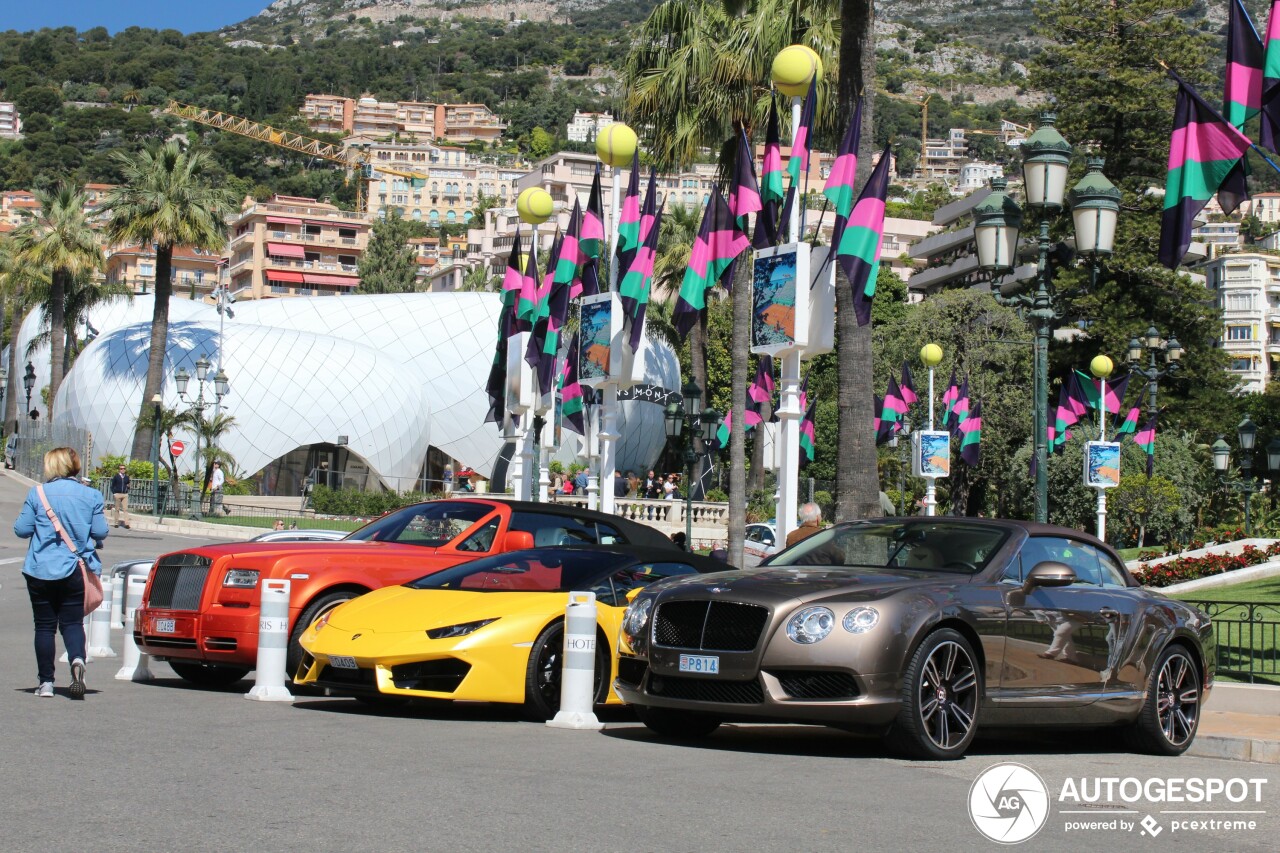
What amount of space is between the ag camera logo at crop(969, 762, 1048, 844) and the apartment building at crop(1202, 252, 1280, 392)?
11681 centimetres

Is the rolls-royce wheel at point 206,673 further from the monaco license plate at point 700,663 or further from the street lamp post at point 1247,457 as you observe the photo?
the street lamp post at point 1247,457

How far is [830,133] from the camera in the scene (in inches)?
1099

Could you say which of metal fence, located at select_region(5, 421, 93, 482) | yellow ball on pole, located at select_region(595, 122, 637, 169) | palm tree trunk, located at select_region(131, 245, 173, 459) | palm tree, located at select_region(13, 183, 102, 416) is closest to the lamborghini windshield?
yellow ball on pole, located at select_region(595, 122, 637, 169)

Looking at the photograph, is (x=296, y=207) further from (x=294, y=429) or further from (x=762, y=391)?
(x=762, y=391)

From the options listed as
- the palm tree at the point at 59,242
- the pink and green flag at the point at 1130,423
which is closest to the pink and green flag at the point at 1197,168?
the pink and green flag at the point at 1130,423

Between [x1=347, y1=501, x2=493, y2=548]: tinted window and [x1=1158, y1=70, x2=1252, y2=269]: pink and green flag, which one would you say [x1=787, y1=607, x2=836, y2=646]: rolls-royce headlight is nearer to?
[x1=347, y1=501, x2=493, y2=548]: tinted window

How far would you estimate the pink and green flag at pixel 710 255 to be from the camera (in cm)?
1998

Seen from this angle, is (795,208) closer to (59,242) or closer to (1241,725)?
(1241,725)

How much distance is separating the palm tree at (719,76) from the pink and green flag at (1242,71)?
40.1ft

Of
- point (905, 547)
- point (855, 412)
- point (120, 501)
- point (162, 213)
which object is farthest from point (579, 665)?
point (162, 213)

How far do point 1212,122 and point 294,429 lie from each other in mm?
50245

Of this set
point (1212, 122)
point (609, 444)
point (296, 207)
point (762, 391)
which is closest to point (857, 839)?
point (1212, 122)

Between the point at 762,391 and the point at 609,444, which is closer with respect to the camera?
the point at 609,444

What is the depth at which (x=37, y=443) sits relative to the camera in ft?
187
